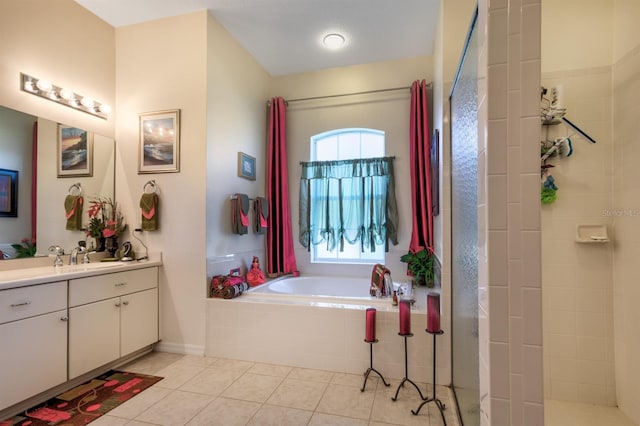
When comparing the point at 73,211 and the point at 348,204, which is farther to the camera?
the point at 348,204

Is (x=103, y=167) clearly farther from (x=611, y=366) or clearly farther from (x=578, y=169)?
(x=611, y=366)

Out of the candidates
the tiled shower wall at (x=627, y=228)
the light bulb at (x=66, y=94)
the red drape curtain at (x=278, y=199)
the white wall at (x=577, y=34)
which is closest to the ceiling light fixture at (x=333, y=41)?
the red drape curtain at (x=278, y=199)

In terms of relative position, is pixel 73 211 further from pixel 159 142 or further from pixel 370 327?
pixel 370 327

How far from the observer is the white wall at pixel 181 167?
8.53 ft

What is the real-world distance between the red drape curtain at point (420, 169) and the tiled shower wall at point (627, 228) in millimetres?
1329

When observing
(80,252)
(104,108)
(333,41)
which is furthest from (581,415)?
(104,108)

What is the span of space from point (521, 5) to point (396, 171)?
2.51 m

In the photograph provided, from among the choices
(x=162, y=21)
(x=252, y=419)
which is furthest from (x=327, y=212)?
(x=162, y=21)

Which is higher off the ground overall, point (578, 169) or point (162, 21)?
point (162, 21)

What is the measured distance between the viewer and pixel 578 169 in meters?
1.95

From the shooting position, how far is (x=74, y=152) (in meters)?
2.52

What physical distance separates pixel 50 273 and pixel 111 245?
2.32 feet

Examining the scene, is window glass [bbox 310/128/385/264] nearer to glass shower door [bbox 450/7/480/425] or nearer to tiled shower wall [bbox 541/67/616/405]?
glass shower door [bbox 450/7/480/425]

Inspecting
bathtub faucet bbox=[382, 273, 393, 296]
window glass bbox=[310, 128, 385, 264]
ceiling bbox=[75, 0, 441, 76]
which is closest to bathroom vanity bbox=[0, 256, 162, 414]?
window glass bbox=[310, 128, 385, 264]
